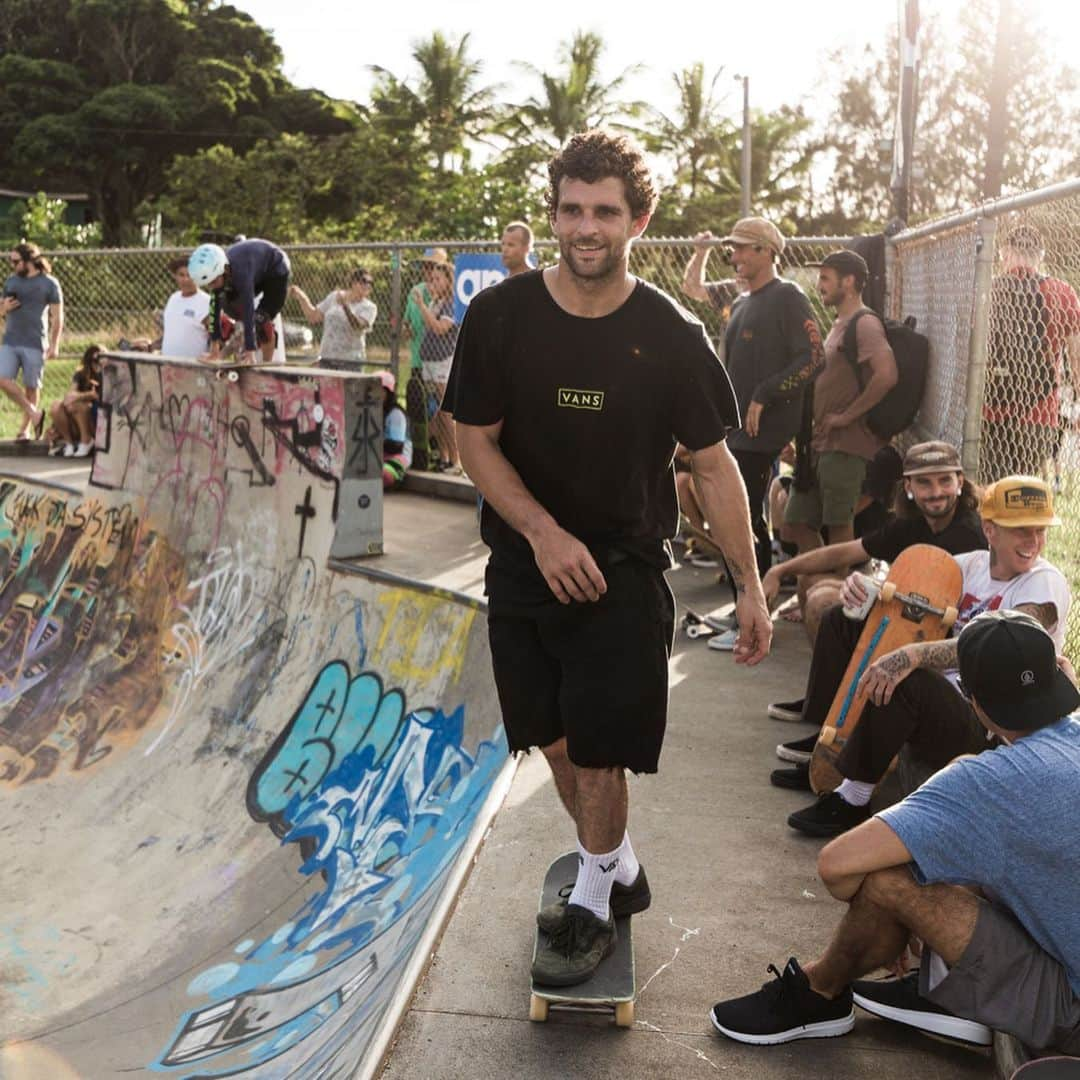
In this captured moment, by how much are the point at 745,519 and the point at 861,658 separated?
4.74 ft

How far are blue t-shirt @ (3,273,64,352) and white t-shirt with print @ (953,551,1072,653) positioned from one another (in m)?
10.6

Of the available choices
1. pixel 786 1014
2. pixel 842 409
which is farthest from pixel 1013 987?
pixel 842 409

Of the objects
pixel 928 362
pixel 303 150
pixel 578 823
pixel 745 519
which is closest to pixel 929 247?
pixel 928 362

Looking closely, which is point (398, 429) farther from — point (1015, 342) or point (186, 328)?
point (1015, 342)

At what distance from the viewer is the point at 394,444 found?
1109 centimetres

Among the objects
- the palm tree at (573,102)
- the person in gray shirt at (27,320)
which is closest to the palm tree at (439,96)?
the palm tree at (573,102)

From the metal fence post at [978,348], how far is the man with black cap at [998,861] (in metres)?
3.04

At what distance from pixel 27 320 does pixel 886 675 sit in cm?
1098

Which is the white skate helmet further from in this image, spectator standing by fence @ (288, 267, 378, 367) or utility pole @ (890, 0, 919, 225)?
utility pole @ (890, 0, 919, 225)

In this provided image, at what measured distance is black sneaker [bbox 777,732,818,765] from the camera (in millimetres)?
4805

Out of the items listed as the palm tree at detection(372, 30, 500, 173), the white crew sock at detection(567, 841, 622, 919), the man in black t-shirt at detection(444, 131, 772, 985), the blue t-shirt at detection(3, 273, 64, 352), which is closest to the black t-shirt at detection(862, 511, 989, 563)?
the man in black t-shirt at detection(444, 131, 772, 985)

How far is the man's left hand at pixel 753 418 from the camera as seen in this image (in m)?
6.46

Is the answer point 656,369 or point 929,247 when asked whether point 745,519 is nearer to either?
point 656,369

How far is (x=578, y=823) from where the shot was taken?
3.24 meters
